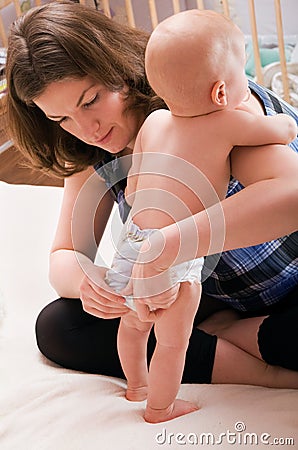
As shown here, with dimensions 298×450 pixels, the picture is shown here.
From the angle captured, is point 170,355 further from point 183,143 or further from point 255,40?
point 255,40

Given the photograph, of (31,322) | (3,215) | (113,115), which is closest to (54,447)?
(31,322)

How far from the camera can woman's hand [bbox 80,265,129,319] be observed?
4.11 feet

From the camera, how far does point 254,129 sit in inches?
43.8

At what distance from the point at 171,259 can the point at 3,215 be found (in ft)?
3.48

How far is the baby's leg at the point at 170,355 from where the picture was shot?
3.96ft

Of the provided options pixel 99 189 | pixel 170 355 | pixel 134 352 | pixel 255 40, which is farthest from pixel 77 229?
pixel 255 40

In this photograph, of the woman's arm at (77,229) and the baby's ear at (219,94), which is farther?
the woman's arm at (77,229)

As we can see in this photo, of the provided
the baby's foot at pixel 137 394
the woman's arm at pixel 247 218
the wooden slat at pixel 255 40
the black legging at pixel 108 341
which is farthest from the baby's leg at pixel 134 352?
the wooden slat at pixel 255 40

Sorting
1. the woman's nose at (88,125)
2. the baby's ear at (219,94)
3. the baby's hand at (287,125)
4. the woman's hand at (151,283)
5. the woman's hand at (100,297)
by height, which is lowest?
the woman's hand at (100,297)

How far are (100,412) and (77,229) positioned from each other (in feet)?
1.32

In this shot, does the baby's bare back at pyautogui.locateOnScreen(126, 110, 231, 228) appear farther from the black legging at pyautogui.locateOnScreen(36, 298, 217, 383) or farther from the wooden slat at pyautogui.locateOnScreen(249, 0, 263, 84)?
A: the wooden slat at pyautogui.locateOnScreen(249, 0, 263, 84)

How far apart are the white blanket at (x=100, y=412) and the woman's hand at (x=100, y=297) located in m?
0.19

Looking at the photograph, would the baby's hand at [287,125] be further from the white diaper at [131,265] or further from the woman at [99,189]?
the white diaper at [131,265]

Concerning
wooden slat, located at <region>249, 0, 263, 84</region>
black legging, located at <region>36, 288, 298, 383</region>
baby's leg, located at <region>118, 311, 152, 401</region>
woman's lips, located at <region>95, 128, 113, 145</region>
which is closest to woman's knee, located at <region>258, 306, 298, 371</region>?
black legging, located at <region>36, 288, 298, 383</region>
